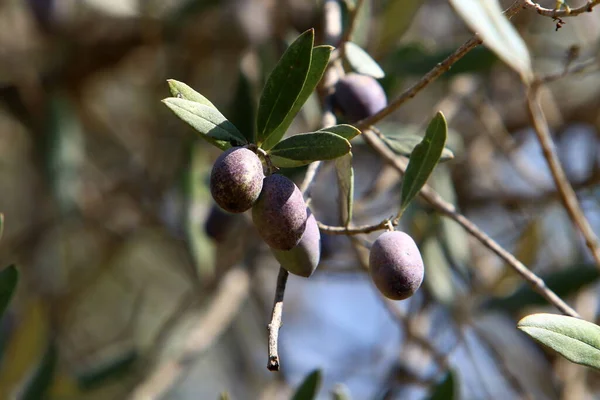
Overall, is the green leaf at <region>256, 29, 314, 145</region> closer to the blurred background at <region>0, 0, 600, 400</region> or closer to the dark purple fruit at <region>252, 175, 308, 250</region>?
the dark purple fruit at <region>252, 175, 308, 250</region>

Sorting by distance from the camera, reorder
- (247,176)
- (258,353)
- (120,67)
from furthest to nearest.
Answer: (258,353) → (120,67) → (247,176)

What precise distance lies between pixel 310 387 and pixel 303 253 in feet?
1.32

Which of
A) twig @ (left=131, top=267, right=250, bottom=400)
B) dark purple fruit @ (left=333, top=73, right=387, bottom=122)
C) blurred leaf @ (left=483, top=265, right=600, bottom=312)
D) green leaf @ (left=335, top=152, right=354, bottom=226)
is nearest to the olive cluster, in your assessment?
green leaf @ (left=335, top=152, right=354, bottom=226)

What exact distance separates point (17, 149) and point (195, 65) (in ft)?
3.62

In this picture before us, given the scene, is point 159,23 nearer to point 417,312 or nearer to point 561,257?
point 417,312

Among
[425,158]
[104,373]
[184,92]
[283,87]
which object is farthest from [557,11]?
[104,373]

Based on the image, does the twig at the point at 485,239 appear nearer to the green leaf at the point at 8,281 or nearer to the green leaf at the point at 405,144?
the green leaf at the point at 405,144

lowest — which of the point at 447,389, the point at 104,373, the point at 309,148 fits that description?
the point at 104,373

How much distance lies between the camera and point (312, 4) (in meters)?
2.33

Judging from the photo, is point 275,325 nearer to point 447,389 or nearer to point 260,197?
point 260,197

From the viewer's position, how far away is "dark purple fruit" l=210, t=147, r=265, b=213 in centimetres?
70

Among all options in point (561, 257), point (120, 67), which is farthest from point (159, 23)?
point (561, 257)

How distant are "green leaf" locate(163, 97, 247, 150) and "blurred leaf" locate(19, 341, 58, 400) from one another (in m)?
0.84

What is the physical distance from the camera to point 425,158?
0.88 meters
